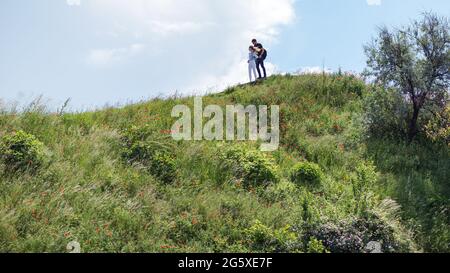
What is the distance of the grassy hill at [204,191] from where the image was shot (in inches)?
427

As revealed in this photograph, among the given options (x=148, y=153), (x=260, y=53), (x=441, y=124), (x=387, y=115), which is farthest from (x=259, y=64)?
(x=148, y=153)

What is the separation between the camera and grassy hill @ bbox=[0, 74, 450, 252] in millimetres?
10852

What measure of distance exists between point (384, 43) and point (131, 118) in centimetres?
1147

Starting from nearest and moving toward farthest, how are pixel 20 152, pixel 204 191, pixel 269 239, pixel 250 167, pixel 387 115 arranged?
1. pixel 269 239
2. pixel 20 152
3. pixel 204 191
4. pixel 250 167
5. pixel 387 115

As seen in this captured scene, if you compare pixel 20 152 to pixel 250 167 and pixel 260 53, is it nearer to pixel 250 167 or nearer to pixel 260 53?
pixel 250 167

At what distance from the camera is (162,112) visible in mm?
19688

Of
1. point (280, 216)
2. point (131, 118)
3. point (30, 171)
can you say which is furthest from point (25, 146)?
point (280, 216)

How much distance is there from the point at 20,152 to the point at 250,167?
6844 millimetres

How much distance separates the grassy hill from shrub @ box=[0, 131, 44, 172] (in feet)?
0.49

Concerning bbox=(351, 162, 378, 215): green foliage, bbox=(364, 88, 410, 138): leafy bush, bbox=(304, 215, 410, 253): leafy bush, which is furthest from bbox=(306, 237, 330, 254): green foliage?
bbox=(364, 88, 410, 138): leafy bush

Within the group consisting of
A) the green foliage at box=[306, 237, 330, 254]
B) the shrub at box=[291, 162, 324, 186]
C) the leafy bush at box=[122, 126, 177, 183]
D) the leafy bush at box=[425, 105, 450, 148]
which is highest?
the leafy bush at box=[425, 105, 450, 148]

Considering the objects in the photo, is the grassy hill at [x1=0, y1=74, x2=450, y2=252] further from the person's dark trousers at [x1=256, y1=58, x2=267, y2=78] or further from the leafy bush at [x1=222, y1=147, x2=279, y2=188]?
the person's dark trousers at [x1=256, y1=58, x2=267, y2=78]

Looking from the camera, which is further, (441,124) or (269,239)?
(441,124)

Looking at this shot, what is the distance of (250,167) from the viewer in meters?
15.2
